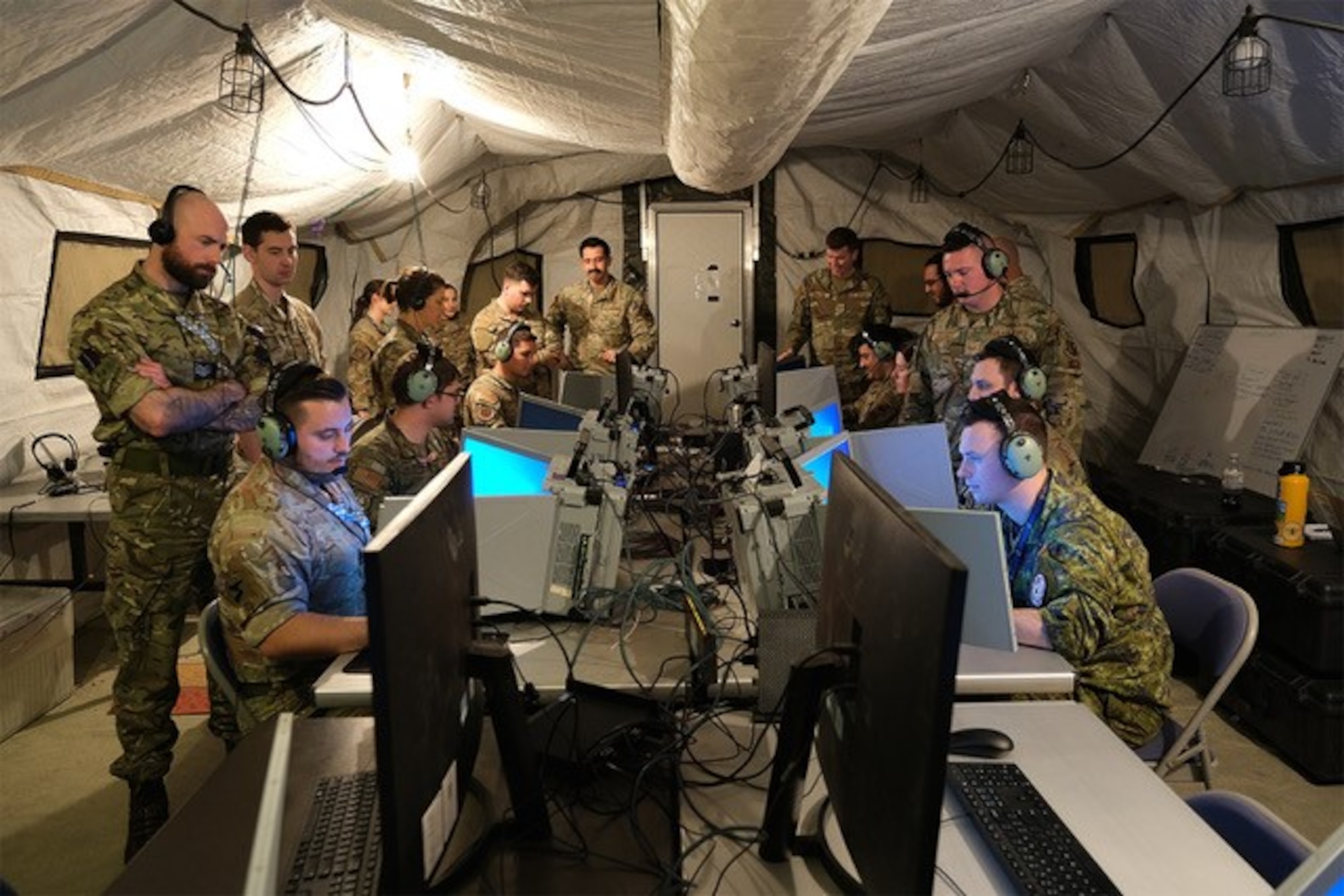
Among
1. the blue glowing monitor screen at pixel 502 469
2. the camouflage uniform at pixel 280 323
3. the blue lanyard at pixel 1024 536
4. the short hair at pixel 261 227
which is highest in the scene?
the short hair at pixel 261 227

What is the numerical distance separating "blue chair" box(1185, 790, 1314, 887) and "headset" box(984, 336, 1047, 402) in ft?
4.95

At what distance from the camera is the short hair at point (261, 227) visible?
11.3 feet

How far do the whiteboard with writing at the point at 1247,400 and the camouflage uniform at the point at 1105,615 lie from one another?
2.46 meters

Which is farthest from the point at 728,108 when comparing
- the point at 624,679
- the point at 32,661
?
the point at 32,661

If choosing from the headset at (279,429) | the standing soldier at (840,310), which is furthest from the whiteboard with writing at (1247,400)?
the headset at (279,429)

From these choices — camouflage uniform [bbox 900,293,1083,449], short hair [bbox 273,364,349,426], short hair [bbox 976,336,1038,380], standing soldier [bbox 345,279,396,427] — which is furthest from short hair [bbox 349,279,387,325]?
short hair [bbox 976,336,1038,380]

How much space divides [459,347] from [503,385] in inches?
87.2

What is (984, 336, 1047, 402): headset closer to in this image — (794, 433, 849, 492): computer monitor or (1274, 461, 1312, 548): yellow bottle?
(794, 433, 849, 492): computer monitor

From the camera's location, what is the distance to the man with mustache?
8.25ft

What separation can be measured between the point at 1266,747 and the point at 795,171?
5.50 m

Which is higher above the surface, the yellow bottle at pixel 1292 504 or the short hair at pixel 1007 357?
the short hair at pixel 1007 357

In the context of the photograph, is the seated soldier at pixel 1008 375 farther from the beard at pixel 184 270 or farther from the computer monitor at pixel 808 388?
the beard at pixel 184 270

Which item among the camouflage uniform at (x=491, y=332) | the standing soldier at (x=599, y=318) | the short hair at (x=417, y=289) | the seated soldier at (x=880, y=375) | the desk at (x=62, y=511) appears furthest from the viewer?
the standing soldier at (x=599, y=318)

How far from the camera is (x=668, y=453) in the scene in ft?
13.4
